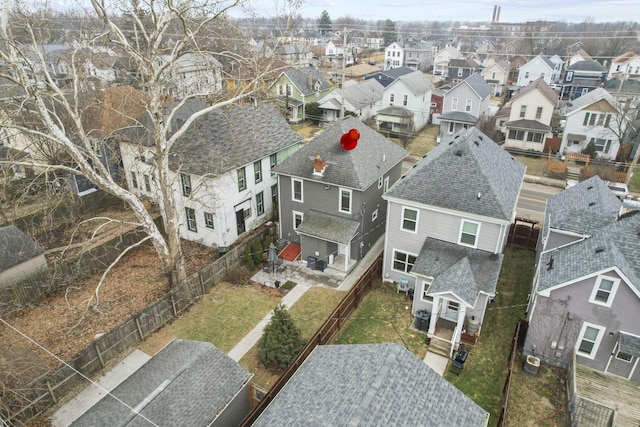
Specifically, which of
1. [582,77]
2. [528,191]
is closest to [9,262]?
[528,191]

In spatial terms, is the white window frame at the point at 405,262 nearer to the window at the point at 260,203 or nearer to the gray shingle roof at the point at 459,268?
the gray shingle roof at the point at 459,268

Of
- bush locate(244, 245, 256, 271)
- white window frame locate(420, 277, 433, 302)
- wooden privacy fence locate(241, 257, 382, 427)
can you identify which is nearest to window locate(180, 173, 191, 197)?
bush locate(244, 245, 256, 271)

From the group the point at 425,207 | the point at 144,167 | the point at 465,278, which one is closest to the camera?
the point at 465,278

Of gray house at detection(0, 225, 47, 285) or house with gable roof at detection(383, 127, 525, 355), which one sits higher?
house with gable roof at detection(383, 127, 525, 355)

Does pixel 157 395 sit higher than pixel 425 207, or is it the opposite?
pixel 425 207

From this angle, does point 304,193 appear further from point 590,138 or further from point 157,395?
point 590,138

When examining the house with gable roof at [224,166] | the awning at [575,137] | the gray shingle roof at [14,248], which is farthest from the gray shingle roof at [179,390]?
the awning at [575,137]

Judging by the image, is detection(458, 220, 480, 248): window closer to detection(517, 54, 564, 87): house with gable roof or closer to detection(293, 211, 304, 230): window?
detection(293, 211, 304, 230): window

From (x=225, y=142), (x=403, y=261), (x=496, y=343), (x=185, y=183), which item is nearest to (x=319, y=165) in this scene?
(x=225, y=142)
